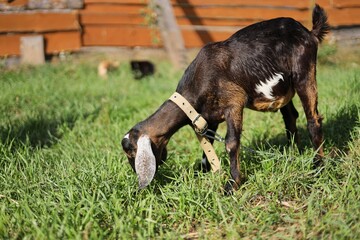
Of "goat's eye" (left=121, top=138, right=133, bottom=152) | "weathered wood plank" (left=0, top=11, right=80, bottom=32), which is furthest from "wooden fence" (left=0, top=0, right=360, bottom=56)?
"goat's eye" (left=121, top=138, right=133, bottom=152)

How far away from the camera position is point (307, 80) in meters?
3.68

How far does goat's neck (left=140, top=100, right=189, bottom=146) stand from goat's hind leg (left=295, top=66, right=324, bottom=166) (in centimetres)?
106

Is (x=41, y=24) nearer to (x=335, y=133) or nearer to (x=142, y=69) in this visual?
(x=142, y=69)

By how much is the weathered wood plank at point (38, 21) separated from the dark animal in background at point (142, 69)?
167 centimetres

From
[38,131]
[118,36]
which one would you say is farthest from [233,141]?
[118,36]

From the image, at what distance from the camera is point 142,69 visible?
→ 877 cm

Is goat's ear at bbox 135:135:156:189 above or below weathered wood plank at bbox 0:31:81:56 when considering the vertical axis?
above

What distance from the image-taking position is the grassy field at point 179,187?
2.98m

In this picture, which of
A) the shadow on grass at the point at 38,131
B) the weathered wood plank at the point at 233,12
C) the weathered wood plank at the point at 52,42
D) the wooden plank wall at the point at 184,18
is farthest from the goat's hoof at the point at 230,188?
the weathered wood plank at the point at 52,42

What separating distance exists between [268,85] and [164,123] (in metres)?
0.99

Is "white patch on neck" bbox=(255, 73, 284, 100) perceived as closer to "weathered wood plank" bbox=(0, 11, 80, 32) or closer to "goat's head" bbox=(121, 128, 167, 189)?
"goat's head" bbox=(121, 128, 167, 189)

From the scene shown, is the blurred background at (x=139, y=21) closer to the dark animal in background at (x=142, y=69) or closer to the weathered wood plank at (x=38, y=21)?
the weathered wood plank at (x=38, y=21)

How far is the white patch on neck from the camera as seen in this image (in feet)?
12.3

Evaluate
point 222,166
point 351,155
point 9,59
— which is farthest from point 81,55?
point 351,155
